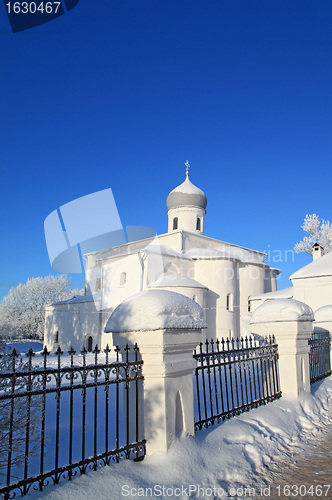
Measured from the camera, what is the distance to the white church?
71.3 feet

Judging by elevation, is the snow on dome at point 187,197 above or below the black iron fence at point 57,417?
above

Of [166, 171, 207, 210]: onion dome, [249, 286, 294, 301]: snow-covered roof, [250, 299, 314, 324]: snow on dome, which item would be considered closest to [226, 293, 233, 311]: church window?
[249, 286, 294, 301]: snow-covered roof

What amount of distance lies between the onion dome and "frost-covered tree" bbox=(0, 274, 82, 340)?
19.7 meters

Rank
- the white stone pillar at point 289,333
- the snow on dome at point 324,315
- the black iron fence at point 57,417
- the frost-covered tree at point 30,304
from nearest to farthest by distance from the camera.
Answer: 1. the black iron fence at point 57,417
2. the white stone pillar at point 289,333
3. the snow on dome at point 324,315
4. the frost-covered tree at point 30,304

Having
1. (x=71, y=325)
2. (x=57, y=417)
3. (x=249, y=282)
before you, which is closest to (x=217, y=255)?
(x=249, y=282)

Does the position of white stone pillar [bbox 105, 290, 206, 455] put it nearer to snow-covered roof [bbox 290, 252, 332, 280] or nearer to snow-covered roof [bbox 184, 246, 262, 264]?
snow-covered roof [bbox 290, 252, 332, 280]

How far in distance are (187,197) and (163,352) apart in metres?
23.0

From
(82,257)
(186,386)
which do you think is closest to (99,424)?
(186,386)

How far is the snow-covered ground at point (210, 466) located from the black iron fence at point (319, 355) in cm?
275

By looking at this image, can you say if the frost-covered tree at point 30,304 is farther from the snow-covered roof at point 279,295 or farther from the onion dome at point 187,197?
the snow-covered roof at point 279,295

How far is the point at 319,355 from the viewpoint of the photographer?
336 inches

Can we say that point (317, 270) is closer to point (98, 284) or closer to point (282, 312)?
point (282, 312)

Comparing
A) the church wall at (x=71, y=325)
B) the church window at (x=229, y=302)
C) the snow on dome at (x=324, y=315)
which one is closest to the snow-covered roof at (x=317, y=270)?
the church window at (x=229, y=302)

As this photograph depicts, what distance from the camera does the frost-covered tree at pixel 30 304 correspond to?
3766 cm
